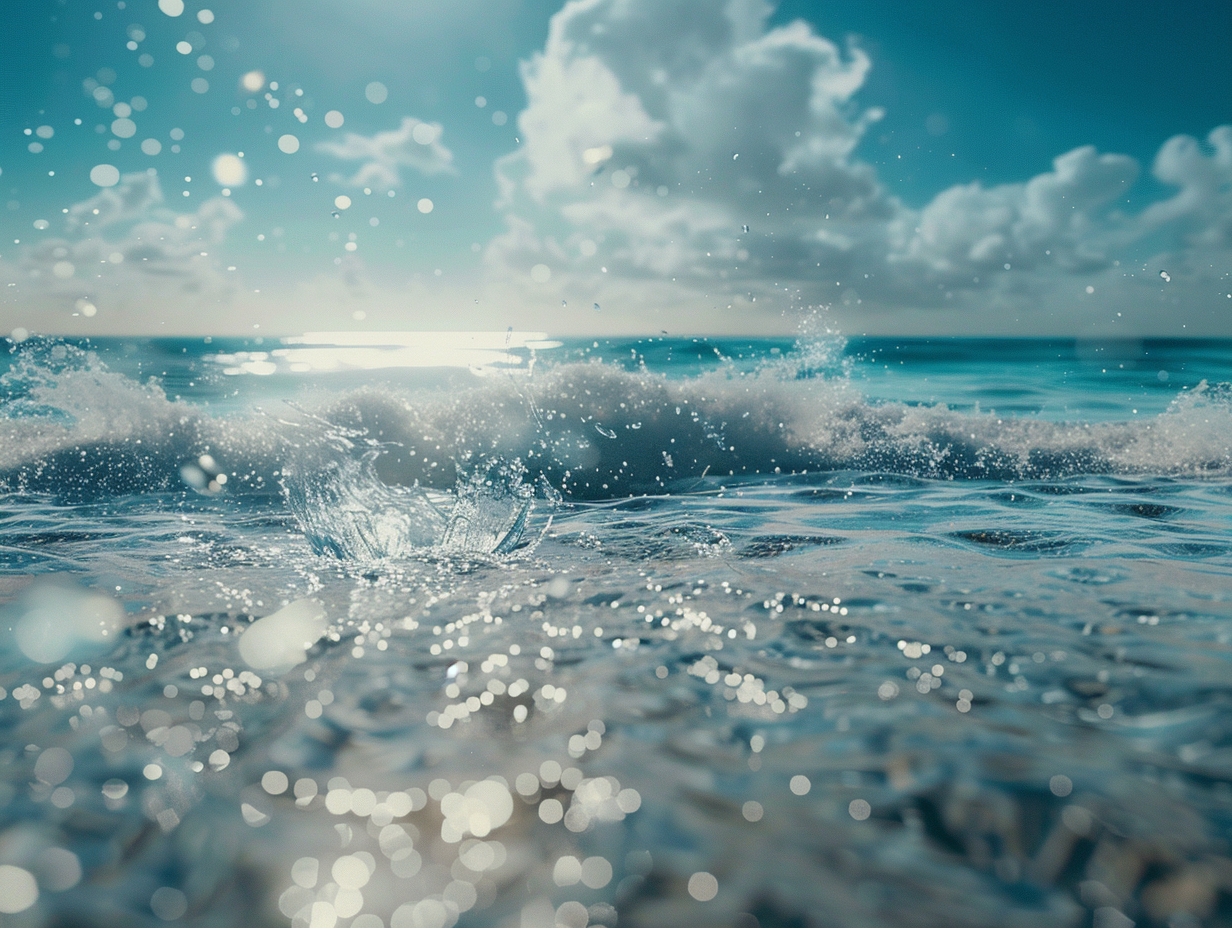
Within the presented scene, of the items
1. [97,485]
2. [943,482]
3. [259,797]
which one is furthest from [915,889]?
[97,485]

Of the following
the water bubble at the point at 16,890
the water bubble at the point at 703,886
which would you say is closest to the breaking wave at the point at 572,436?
the water bubble at the point at 16,890

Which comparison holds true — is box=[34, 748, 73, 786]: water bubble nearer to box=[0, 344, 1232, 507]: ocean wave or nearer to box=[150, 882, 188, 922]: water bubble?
box=[150, 882, 188, 922]: water bubble

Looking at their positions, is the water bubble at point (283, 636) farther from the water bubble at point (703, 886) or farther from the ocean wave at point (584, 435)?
the ocean wave at point (584, 435)

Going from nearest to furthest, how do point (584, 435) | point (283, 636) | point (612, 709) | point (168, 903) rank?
point (168, 903)
point (612, 709)
point (283, 636)
point (584, 435)

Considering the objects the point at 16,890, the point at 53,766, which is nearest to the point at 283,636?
the point at 53,766

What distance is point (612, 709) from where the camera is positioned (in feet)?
7.86

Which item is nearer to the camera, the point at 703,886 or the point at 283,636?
the point at 703,886

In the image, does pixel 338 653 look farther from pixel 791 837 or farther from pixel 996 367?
pixel 996 367

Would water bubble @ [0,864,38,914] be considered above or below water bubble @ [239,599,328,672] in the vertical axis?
above

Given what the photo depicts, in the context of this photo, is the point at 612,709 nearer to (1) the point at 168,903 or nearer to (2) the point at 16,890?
(1) the point at 168,903

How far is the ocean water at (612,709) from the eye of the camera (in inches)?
63.6

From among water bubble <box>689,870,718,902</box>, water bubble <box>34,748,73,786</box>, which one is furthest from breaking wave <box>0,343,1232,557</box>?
water bubble <box>689,870,718,902</box>

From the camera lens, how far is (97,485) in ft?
25.5

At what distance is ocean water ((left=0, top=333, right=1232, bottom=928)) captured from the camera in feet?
5.30
